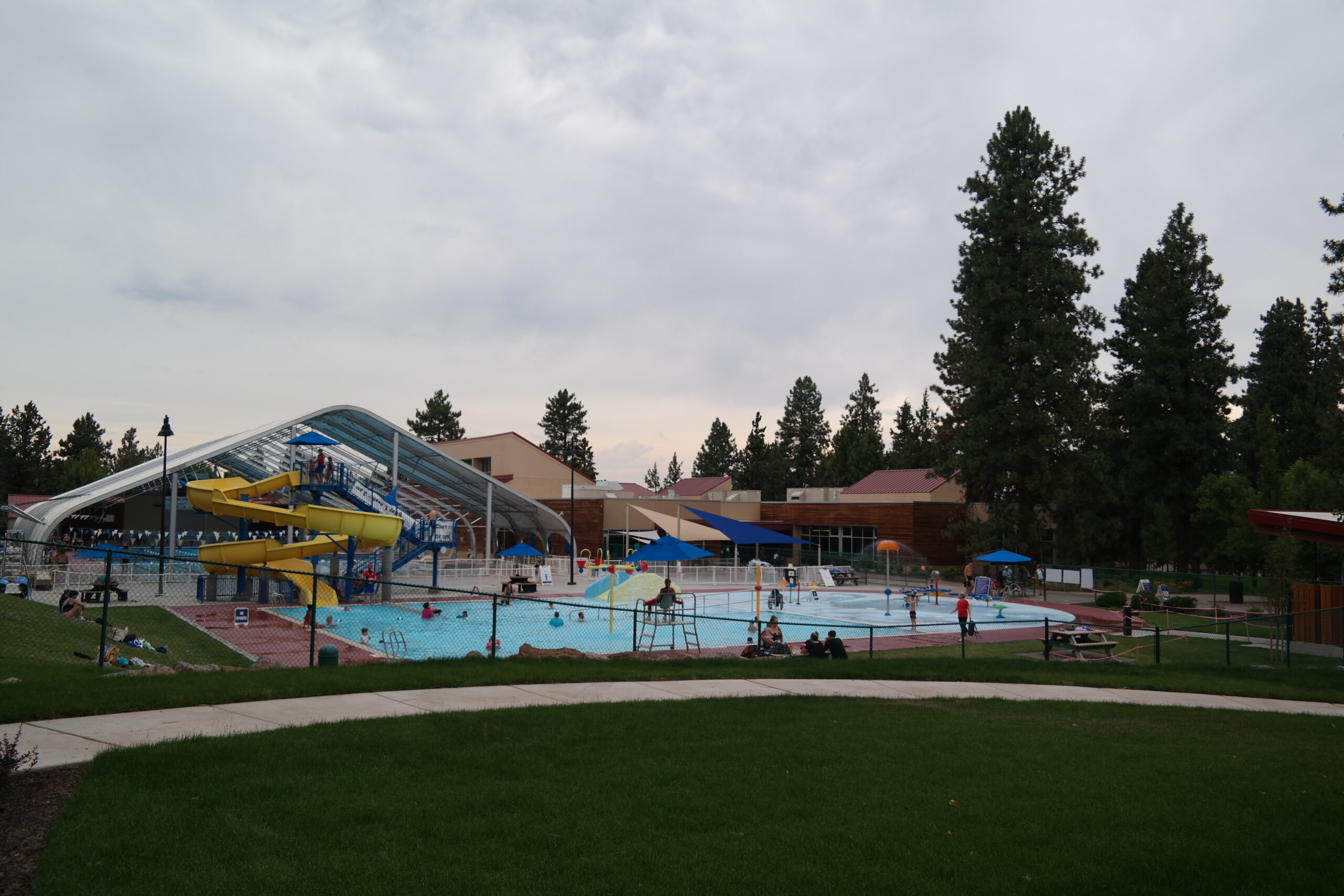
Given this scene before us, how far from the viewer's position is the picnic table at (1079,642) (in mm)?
20812

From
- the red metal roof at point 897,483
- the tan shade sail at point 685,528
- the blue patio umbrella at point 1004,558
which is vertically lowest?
the blue patio umbrella at point 1004,558

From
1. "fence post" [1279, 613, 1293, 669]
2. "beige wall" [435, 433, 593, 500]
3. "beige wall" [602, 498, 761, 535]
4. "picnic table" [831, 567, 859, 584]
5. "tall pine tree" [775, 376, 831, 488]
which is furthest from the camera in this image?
"tall pine tree" [775, 376, 831, 488]

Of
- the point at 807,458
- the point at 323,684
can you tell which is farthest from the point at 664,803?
the point at 807,458

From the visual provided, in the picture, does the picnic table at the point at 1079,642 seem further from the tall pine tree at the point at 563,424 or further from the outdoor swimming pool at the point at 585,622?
the tall pine tree at the point at 563,424

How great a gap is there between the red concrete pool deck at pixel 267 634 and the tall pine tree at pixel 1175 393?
4646 centimetres

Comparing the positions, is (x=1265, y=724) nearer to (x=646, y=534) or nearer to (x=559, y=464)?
(x=646, y=534)

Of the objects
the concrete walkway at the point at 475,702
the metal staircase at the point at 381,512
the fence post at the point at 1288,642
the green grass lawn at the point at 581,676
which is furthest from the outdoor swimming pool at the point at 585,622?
the concrete walkway at the point at 475,702

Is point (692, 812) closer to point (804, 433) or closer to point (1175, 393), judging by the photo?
point (1175, 393)

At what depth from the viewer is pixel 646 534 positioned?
6034 cm

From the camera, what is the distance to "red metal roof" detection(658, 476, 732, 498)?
8719 centimetres


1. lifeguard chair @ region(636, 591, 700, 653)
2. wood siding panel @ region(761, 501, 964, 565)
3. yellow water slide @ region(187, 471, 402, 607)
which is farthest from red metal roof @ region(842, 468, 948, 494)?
yellow water slide @ region(187, 471, 402, 607)

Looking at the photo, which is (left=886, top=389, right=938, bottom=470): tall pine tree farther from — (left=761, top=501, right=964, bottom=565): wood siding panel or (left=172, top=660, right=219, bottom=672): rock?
(left=172, top=660, right=219, bottom=672): rock

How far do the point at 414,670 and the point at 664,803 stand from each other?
24.5 feet

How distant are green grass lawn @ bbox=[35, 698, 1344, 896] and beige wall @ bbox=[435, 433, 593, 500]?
209 ft
